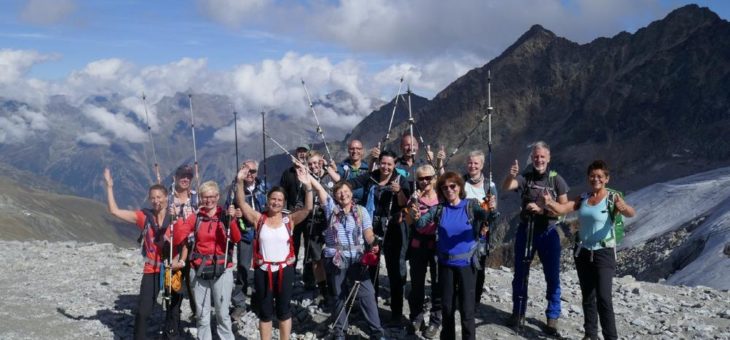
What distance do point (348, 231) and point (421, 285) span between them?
1623 mm

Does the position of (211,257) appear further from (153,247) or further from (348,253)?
(348,253)

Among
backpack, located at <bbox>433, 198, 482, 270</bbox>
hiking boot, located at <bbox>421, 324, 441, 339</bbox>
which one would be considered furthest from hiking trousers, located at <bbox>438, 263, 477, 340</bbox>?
hiking boot, located at <bbox>421, 324, 441, 339</bbox>

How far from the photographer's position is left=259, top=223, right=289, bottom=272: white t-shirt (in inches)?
359

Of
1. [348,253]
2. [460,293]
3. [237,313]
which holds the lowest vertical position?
[237,313]

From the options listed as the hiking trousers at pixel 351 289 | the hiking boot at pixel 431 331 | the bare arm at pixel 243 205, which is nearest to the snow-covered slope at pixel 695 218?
the hiking boot at pixel 431 331

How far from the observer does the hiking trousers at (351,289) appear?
31.5 ft

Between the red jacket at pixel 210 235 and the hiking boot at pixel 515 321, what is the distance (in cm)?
511

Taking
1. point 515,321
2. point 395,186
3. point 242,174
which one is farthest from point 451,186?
point 242,174

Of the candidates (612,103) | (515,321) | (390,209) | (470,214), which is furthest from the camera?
(612,103)

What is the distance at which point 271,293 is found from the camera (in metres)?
9.22

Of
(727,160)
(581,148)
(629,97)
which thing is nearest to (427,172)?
(727,160)

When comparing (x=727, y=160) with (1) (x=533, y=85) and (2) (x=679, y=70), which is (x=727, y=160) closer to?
(2) (x=679, y=70)

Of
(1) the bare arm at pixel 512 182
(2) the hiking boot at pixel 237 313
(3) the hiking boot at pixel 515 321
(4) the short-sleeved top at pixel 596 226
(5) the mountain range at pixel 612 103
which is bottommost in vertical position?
(2) the hiking boot at pixel 237 313

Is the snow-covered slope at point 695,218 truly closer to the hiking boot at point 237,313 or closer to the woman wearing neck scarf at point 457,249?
A: the woman wearing neck scarf at point 457,249
